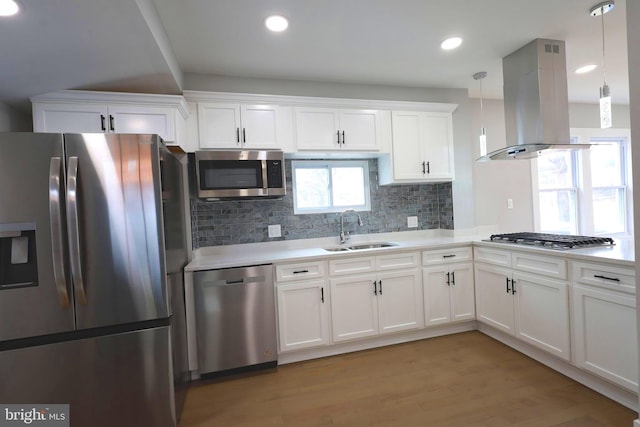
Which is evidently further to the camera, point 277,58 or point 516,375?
point 277,58

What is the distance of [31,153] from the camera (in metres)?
1.60

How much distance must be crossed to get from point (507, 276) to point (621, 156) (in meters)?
3.50

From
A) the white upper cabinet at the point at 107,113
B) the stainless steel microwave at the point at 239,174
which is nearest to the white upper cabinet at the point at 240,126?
the stainless steel microwave at the point at 239,174

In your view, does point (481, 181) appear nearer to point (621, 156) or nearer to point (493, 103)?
point (493, 103)

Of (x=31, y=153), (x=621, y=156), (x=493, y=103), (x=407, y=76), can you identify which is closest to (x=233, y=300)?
(x=31, y=153)

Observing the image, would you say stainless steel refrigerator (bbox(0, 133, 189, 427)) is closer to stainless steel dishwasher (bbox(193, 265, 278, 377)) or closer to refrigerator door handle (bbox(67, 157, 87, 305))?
refrigerator door handle (bbox(67, 157, 87, 305))

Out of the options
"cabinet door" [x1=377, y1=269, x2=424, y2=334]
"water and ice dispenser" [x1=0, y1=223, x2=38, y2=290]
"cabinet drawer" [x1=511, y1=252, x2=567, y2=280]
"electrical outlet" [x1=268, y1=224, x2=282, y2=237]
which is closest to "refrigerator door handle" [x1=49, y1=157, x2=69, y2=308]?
"water and ice dispenser" [x1=0, y1=223, x2=38, y2=290]

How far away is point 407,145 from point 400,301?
158 centimetres

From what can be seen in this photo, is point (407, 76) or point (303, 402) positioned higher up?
point (407, 76)

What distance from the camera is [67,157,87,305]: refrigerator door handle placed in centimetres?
159

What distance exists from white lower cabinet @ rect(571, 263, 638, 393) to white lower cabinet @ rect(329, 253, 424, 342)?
116 cm

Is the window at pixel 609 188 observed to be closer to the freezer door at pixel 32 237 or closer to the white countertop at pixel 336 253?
the white countertop at pixel 336 253

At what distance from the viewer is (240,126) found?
107 inches

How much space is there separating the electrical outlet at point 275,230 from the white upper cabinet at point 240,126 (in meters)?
0.79
